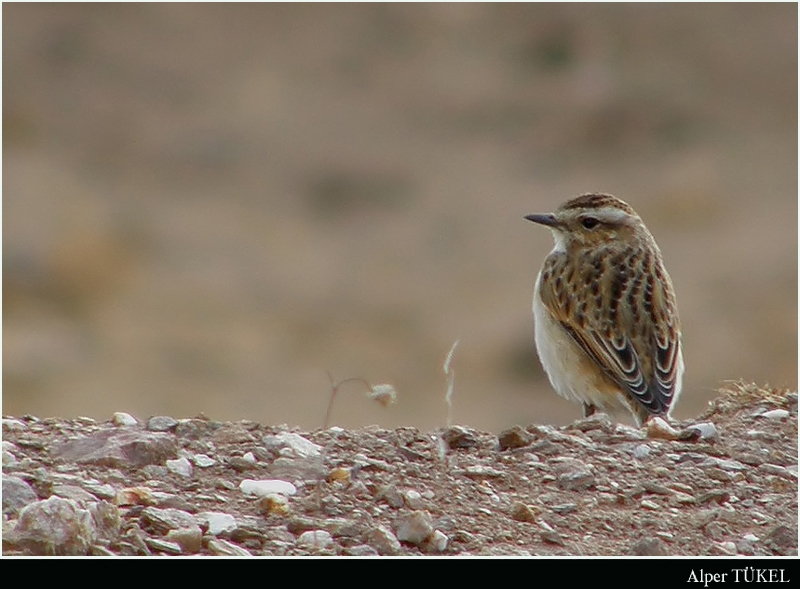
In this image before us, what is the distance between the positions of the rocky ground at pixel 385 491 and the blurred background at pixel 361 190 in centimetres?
1634

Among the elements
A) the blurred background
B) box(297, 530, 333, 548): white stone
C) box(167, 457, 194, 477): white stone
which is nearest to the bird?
box(167, 457, 194, 477): white stone

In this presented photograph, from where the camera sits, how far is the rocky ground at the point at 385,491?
6.44 m

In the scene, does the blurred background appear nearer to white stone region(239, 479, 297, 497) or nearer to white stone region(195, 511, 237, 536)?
white stone region(239, 479, 297, 497)

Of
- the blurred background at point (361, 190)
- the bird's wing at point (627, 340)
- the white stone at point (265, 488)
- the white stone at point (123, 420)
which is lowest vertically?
the white stone at point (265, 488)

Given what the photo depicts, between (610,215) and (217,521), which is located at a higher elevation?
(610,215)

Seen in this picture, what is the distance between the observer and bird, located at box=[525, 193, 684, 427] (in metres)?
10.6

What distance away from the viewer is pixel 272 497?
6859 mm

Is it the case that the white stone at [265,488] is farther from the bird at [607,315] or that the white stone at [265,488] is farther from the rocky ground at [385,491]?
the bird at [607,315]

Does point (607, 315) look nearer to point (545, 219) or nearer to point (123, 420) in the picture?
point (545, 219)

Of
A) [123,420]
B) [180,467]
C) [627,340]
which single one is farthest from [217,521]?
[627,340]

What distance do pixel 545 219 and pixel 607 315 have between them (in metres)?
0.96

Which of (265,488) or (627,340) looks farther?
(627,340)

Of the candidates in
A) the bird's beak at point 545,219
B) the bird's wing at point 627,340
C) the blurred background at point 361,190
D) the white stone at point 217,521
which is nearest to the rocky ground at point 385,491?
the white stone at point 217,521

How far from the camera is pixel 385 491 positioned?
703 centimetres
